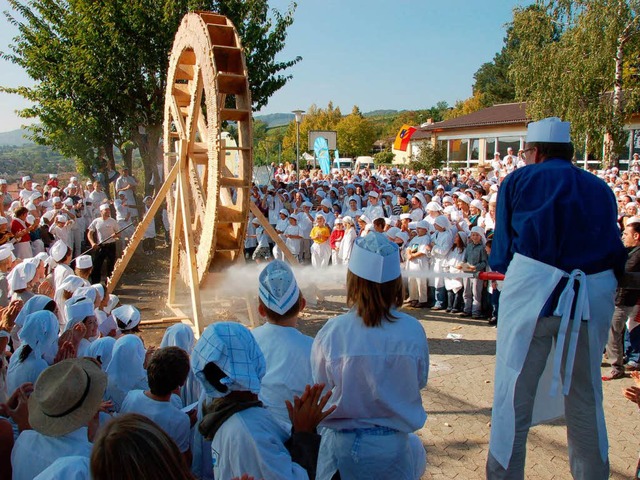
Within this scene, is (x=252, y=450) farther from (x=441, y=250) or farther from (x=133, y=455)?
(x=441, y=250)

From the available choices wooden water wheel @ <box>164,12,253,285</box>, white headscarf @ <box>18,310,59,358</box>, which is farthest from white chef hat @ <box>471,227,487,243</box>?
white headscarf @ <box>18,310,59,358</box>

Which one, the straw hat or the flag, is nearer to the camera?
the straw hat

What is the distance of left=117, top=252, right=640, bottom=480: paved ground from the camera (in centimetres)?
460

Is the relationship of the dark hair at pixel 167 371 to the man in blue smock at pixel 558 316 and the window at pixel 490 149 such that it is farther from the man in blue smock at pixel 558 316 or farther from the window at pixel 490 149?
the window at pixel 490 149

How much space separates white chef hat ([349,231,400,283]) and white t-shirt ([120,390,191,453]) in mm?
1335

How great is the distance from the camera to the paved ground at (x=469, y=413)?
15.1 feet

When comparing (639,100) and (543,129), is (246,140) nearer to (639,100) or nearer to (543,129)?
(543,129)

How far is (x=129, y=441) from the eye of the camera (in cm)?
143

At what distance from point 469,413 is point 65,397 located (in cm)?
453

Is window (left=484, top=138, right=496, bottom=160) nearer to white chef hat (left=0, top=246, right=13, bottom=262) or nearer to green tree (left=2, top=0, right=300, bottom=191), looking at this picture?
green tree (left=2, top=0, right=300, bottom=191)

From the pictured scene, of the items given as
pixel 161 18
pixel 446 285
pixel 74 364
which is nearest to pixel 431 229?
pixel 446 285

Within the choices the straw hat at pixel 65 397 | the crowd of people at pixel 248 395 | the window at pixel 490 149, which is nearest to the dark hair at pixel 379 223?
the crowd of people at pixel 248 395

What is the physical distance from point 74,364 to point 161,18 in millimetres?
17156

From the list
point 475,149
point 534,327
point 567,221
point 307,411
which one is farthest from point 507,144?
point 307,411
